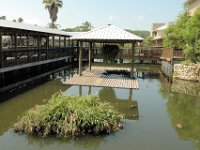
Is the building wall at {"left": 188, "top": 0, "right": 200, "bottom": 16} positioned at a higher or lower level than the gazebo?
higher

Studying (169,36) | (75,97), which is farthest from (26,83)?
(169,36)

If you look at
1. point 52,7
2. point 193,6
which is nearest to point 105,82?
point 193,6

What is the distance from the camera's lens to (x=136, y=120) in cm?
1079

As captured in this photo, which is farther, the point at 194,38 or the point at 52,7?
the point at 52,7

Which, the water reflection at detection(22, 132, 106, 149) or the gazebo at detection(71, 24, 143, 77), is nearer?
the water reflection at detection(22, 132, 106, 149)

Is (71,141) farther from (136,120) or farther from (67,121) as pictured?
(136,120)

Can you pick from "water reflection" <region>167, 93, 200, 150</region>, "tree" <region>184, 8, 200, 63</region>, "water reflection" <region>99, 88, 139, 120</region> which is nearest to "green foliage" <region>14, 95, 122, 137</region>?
"water reflection" <region>99, 88, 139, 120</region>

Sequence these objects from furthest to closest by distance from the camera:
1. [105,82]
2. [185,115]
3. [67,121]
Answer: [105,82] → [185,115] → [67,121]

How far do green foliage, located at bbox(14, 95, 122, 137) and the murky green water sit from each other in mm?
298

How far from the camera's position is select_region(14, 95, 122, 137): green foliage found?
875cm

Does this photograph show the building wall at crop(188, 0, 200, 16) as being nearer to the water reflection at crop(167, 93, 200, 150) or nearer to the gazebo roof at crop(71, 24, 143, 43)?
the gazebo roof at crop(71, 24, 143, 43)

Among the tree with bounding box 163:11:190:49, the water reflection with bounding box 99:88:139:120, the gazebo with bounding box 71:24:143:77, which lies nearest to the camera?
the water reflection with bounding box 99:88:139:120

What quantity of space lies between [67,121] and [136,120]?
3.11 meters

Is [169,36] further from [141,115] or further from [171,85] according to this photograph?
[141,115]
